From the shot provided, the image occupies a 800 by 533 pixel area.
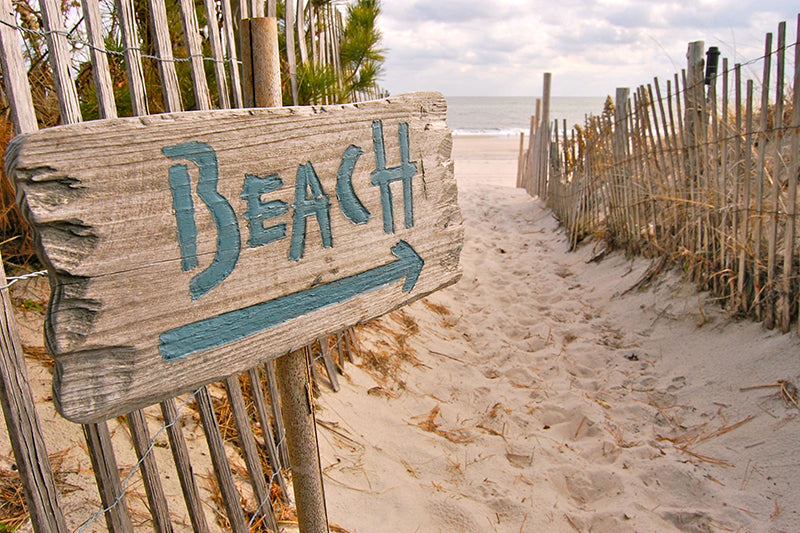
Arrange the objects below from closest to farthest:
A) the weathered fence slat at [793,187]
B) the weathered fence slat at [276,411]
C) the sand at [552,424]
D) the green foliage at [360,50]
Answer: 1. the weathered fence slat at [276,411]
2. the sand at [552,424]
3. the weathered fence slat at [793,187]
4. the green foliage at [360,50]

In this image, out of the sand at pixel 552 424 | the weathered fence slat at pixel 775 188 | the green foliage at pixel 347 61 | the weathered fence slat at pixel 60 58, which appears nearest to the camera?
the weathered fence slat at pixel 60 58

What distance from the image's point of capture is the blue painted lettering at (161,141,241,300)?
0.90 meters

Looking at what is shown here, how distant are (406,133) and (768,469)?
225cm

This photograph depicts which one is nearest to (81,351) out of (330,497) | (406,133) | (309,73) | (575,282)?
(406,133)

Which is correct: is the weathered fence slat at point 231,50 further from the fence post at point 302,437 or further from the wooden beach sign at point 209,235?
the fence post at point 302,437

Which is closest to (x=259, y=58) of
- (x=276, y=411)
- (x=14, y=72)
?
(x=14, y=72)

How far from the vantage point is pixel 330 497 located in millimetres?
2229

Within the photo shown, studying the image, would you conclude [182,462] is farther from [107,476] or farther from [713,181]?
[713,181]

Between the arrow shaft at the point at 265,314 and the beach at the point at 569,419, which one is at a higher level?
the arrow shaft at the point at 265,314

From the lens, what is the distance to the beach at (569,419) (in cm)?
224

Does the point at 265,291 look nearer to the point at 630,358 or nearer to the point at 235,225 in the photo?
the point at 235,225

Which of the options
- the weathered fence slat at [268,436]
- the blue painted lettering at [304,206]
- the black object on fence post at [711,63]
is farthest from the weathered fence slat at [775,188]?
the blue painted lettering at [304,206]

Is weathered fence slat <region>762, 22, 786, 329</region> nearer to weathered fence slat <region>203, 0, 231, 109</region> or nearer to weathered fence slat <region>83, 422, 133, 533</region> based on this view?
weathered fence slat <region>203, 0, 231, 109</region>

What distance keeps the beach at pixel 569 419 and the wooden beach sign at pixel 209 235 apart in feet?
4.47
